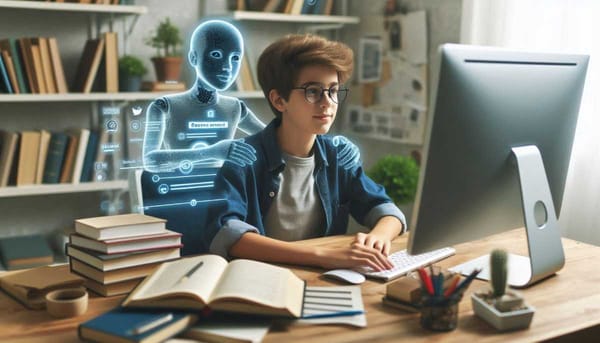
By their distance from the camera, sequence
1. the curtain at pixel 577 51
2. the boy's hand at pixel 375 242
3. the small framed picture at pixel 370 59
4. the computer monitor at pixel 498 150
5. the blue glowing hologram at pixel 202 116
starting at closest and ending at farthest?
1. the computer monitor at pixel 498 150
2. the boy's hand at pixel 375 242
3. the blue glowing hologram at pixel 202 116
4. the curtain at pixel 577 51
5. the small framed picture at pixel 370 59

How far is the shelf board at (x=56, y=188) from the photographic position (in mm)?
2917

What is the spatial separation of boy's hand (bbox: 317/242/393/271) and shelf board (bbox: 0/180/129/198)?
1.57 meters

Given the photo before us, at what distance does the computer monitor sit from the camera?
1.21m

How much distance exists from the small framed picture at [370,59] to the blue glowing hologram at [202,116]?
1631 mm

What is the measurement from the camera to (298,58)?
1.75 meters

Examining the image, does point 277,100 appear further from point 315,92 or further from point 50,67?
point 50,67

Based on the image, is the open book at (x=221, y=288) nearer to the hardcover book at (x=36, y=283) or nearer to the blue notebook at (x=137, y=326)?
the blue notebook at (x=137, y=326)

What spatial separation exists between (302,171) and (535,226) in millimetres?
651

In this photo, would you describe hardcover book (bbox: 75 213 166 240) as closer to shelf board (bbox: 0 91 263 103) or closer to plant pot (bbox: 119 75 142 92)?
shelf board (bbox: 0 91 263 103)

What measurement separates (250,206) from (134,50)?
74.1 inches

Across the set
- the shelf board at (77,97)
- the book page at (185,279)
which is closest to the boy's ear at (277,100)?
the book page at (185,279)

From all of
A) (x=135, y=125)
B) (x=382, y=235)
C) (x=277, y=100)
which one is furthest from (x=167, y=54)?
(x=382, y=235)

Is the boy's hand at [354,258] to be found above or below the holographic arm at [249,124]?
below

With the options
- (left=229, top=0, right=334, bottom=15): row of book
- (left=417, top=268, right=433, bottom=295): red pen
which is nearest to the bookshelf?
(left=229, top=0, right=334, bottom=15): row of book
